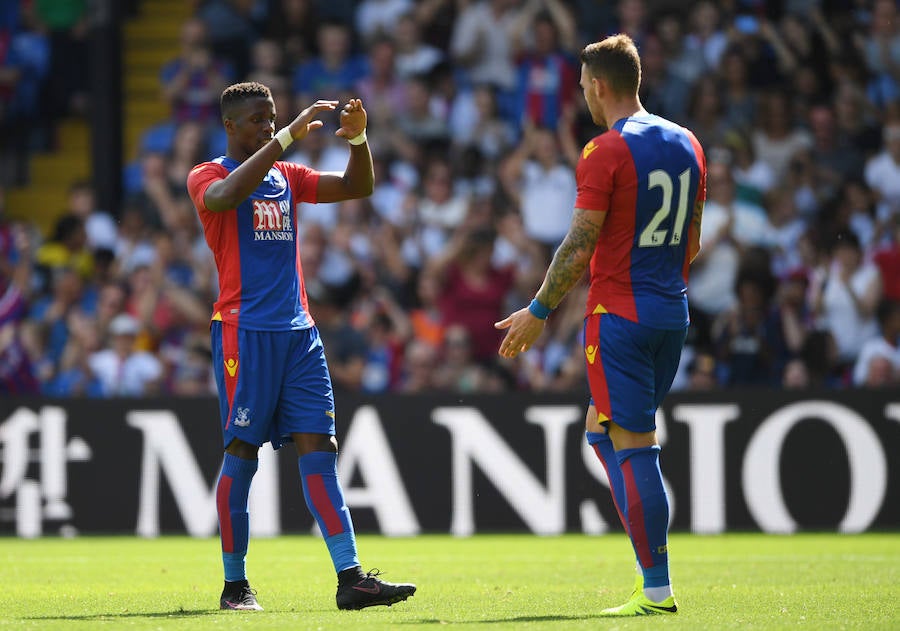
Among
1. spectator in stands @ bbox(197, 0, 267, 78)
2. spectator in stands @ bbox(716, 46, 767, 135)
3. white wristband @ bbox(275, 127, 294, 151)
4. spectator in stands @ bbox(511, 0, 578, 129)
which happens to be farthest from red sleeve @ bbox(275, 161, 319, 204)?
spectator in stands @ bbox(197, 0, 267, 78)

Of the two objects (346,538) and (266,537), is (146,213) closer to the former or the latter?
(266,537)

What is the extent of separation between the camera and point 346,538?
252 inches

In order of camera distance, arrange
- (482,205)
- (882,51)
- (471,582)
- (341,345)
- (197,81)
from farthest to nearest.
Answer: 1. (197,81)
2. (882,51)
3. (482,205)
4. (341,345)
5. (471,582)

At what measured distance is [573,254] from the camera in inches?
238

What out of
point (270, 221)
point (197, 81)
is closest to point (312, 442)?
point (270, 221)

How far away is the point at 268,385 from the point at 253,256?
0.58 meters

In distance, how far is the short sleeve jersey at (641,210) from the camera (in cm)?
604

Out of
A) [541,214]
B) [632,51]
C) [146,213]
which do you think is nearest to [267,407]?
[632,51]

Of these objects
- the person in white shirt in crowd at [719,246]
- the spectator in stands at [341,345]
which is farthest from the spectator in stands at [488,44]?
the spectator in stands at [341,345]

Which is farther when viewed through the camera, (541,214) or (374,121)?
(374,121)

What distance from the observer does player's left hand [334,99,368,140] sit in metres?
6.57

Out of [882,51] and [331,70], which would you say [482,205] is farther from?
[882,51]

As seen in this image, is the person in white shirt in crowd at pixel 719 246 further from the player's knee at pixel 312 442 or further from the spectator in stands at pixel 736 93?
the player's knee at pixel 312 442

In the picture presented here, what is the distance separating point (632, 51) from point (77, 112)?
13071 mm
